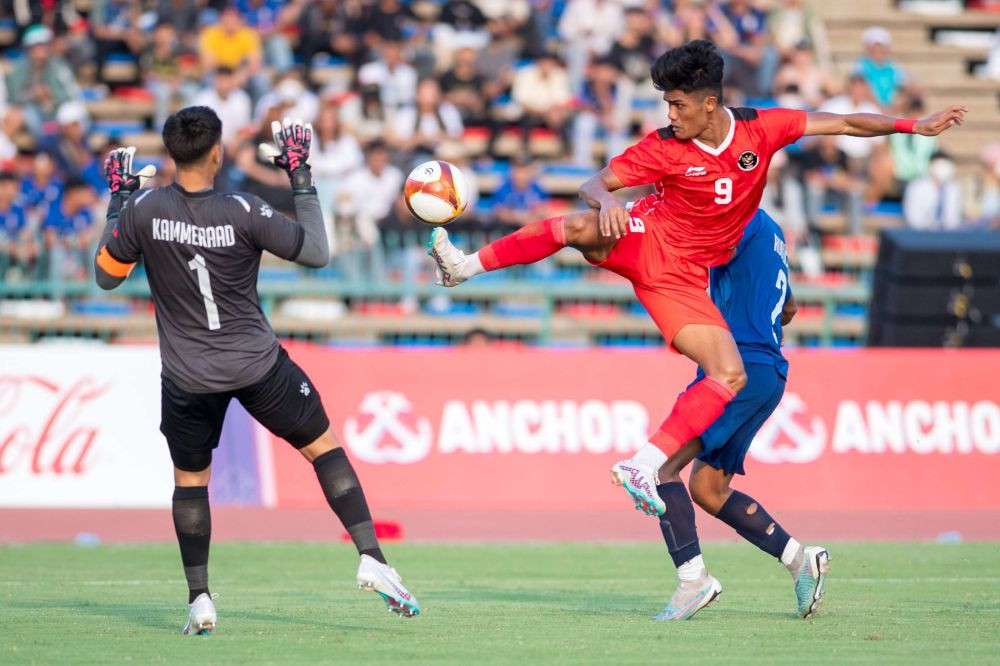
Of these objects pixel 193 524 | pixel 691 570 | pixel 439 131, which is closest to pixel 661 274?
pixel 691 570

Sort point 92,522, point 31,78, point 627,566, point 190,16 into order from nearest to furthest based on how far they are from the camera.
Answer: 1. point 627,566
2. point 92,522
3. point 31,78
4. point 190,16

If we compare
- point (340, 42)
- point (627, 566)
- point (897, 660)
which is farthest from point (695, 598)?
point (340, 42)

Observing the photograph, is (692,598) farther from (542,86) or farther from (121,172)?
(542,86)

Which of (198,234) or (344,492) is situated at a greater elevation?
(198,234)

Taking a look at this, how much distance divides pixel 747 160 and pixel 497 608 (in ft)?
9.21

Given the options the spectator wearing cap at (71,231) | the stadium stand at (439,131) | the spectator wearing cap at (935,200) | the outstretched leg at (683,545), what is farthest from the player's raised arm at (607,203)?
the spectator wearing cap at (935,200)

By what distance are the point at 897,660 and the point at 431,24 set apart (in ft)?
56.0

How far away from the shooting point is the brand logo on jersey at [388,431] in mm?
14469

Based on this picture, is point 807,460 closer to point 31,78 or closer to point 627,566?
point 627,566

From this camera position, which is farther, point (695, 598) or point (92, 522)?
point (92, 522)

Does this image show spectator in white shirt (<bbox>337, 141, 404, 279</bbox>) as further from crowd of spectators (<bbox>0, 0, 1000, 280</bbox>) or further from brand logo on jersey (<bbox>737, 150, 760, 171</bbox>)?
brand logo on jersey (<bbox>737, 150, 760, 171</bbox>)

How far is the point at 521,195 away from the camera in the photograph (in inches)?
728

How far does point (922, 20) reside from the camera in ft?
82.0

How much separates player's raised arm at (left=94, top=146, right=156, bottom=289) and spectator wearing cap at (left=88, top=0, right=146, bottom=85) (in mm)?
14706
